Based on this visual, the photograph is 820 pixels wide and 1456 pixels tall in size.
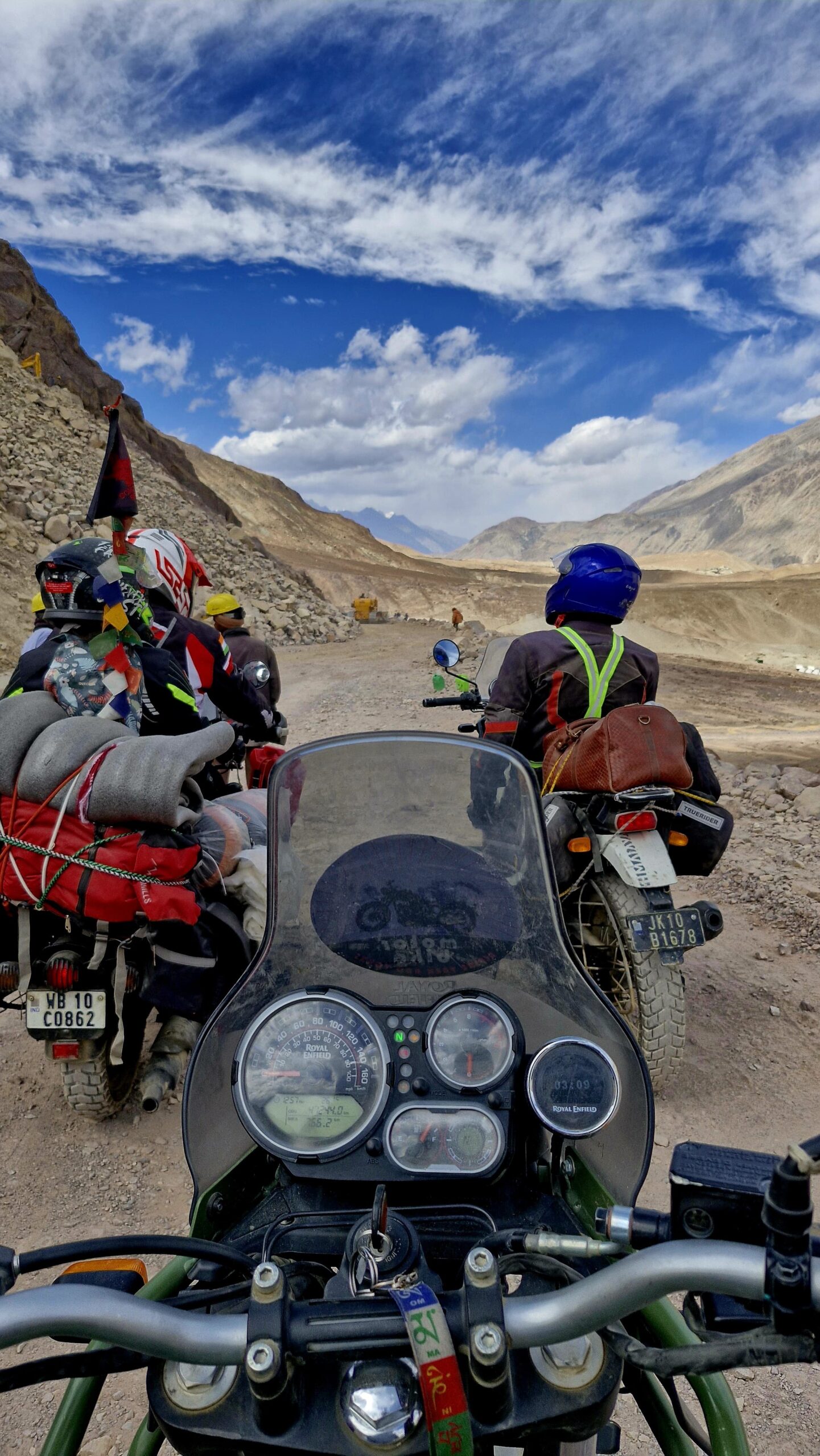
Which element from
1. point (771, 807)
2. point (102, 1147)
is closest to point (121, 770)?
point (102, 1147)

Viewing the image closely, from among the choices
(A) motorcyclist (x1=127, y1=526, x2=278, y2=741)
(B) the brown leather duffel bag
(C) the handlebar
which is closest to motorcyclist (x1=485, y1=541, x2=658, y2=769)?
(B) the brown leather duffel bag

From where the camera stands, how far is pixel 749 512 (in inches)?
4395

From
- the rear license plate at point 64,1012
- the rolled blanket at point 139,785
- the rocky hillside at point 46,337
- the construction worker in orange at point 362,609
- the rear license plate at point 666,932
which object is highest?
the rocky hillside at point 46,337

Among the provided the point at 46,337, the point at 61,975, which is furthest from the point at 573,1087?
the point at 46,337

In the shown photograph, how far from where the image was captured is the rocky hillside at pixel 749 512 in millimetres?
97562

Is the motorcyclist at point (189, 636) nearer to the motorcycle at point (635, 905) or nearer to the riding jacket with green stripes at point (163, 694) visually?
the riding jacket with green stripes at point (163, 694)

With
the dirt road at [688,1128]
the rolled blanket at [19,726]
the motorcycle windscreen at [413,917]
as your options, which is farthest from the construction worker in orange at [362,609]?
the motorcycle windscreen at [413,917]

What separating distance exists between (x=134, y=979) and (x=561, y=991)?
1966 mm

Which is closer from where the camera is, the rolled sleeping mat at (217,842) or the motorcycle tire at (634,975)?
the rolled sleeping mat at (217,842)

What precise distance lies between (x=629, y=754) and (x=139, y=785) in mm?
1779

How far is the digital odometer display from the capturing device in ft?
4.94

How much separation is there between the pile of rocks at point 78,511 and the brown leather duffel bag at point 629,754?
1684 centimetres

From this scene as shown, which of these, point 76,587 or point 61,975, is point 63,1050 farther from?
point 76,587

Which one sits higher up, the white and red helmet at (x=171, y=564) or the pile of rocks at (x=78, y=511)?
the pile of rocks at (x=78, y=511)
